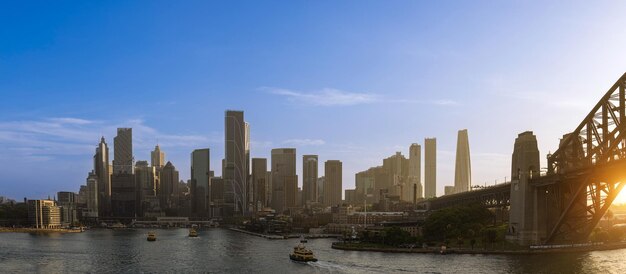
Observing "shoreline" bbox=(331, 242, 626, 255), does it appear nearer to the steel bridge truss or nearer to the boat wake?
the steel bridge truss

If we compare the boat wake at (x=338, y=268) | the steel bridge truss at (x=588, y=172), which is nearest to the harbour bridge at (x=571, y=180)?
the steel bridge truss at (x=588, y=172)

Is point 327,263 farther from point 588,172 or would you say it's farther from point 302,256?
point 588,172

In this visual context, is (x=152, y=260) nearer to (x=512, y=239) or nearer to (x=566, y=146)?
(x=512, y=239)

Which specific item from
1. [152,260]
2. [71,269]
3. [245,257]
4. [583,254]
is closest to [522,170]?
[583,254]

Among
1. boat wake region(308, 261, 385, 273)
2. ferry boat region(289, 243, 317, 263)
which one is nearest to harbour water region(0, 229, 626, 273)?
boat wake region(308, 261, 385, 273)

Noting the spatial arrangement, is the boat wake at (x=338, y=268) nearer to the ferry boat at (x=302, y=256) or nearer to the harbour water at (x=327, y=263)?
the harbour water at (x=327, y=263)

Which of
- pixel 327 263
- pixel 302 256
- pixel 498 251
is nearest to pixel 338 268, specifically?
pixel 327 263

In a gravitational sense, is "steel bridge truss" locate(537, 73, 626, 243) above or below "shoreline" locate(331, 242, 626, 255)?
above

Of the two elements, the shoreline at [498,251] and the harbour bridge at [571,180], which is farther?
the shoreline at [498,251]
